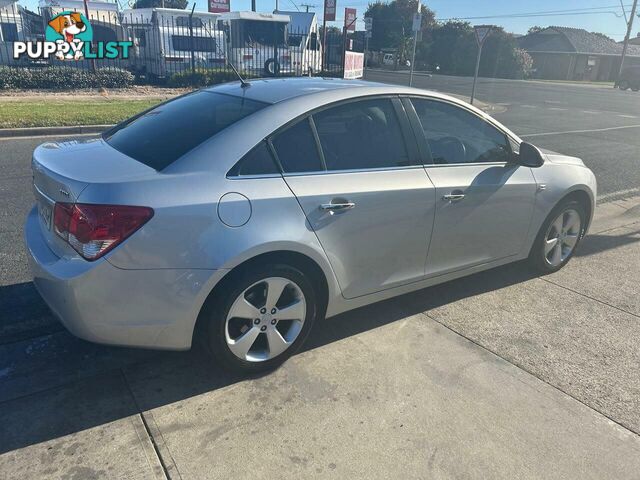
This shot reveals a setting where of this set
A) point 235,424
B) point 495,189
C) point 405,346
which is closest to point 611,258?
point 495,189

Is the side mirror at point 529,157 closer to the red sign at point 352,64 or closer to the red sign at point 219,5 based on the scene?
the red sign at point 352,64

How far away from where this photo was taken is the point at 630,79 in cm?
4316

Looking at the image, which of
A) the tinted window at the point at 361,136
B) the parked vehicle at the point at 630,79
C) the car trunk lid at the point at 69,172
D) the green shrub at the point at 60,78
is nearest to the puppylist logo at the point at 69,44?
the green shrub at the point at 60,78

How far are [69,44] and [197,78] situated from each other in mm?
5128

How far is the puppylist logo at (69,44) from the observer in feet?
63.3

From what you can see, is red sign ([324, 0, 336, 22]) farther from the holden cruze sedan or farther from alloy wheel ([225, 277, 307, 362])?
alloy wheel ([225, 277, 307, 362])

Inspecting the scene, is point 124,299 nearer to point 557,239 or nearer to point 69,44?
Result: point 557,239

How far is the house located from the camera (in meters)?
63.6

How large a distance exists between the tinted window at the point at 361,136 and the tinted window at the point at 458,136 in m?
0.27

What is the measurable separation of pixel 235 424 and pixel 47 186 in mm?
1604

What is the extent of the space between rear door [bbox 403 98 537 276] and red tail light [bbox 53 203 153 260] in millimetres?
1907

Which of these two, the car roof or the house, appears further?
the house

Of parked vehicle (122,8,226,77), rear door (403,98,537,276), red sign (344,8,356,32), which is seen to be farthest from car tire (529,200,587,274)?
parked vehicle (122,8,226,77)

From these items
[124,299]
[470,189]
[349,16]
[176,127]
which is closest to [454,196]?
[470,189]
